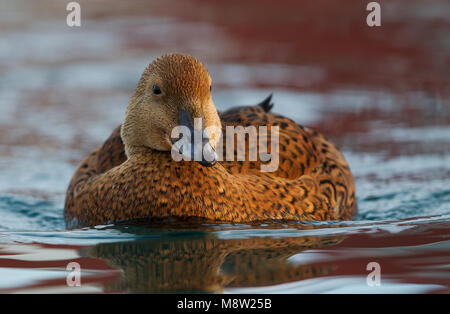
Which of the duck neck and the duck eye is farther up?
the duck eye

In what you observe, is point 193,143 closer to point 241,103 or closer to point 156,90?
point 156,90

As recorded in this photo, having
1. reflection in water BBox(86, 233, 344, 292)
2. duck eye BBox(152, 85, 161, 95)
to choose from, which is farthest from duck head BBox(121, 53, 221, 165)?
reflection in water BBox(86, 233, 344, 292)

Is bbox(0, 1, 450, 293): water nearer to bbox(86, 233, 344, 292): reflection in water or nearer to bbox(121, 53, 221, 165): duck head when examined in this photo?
bbox(86, 233, 344, 292): reflection in water

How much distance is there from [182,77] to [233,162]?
101 cm

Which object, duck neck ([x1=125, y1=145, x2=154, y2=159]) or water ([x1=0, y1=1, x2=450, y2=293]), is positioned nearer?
water ([x1=0, y1=1, x2=450, y2=293])

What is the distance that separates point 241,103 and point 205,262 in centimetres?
614

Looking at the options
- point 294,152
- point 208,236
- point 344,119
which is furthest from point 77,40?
point 208,236

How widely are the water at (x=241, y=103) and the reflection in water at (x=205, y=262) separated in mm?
14

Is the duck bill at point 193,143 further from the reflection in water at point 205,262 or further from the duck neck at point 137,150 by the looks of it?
the reflection in water at point 205,262

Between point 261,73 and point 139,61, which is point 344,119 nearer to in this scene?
point 261,73

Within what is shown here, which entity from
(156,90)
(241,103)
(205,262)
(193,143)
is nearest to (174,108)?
(156,90)

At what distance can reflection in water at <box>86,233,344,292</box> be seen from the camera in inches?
169

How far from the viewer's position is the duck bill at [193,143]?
190 inches

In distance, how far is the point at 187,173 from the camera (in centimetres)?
541
